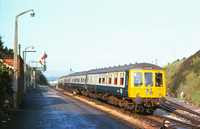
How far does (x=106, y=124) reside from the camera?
44.1ft

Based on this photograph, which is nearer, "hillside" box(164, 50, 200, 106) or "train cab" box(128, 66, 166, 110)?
"train cab" box(128, 66, 166, 110)

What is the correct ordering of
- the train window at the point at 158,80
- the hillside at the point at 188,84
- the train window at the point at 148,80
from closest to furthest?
the train window at the point at 148,80, the train window at the point at 158,80, the hillside at the point at 188,84

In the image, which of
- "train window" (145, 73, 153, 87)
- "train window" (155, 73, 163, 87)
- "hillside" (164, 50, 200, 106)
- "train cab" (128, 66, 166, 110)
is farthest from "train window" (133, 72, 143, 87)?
"hillside" (164, 50, 200, 106)

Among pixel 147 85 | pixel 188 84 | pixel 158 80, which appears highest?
pixel 158 80

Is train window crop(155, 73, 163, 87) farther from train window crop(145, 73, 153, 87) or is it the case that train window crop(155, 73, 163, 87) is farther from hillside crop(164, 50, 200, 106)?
hillside crop(164, 50, 200, 106)

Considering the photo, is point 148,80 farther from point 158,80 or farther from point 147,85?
point 158,80

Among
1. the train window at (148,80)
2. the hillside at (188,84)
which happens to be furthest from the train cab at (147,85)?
the hillside at (188,84)

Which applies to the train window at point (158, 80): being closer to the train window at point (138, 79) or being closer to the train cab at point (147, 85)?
the train cab at point (147, 85)

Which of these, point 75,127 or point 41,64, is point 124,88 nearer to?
point 75,127

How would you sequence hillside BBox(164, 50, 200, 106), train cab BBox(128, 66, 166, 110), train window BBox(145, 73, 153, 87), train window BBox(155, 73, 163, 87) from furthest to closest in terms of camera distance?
hillside BBox(164, 50, 200, 106) → train window BBox(155, 73, 163, 87) → train window BBox(145, 73, 153, 87) → train cab BBox(128, 66, 166, 110)

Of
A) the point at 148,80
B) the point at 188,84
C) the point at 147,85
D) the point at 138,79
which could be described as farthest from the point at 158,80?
the point at 188,84

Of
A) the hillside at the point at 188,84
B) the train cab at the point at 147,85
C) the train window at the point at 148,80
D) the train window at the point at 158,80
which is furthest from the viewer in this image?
the hillside at the point at 188,84

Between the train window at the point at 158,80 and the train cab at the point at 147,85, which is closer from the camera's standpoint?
the train cab at the point at 147,85

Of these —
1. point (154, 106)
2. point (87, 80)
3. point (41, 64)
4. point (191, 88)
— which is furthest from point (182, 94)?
point (41, 64)
